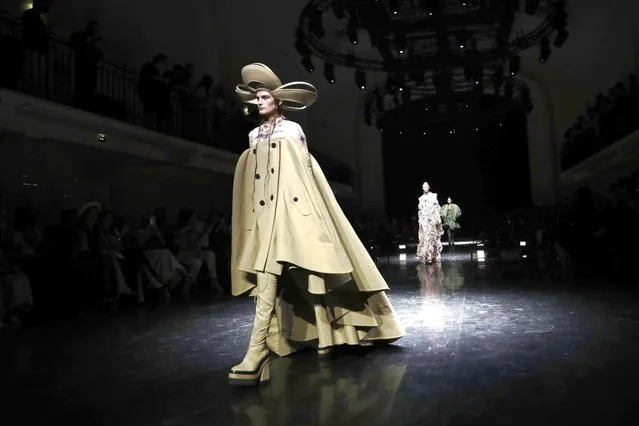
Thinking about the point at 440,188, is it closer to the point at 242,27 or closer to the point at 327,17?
the point at 327,17

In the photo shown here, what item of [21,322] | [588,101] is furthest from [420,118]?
[21,322]

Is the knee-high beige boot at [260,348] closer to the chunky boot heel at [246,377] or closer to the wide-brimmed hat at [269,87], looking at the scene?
the chunky boot heel at [246,377]

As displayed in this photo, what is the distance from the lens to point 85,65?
700cm

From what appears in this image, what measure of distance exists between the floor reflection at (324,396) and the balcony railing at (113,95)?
17.5 ft

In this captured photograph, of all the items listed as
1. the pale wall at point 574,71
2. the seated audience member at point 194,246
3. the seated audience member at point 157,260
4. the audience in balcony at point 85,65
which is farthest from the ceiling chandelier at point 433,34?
the seated audience member at point 157,260

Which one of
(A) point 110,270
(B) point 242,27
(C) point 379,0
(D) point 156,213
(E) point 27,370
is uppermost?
(B) point 242,27

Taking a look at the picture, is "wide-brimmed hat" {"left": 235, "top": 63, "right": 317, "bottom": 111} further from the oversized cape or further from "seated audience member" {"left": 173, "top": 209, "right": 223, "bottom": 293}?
"seated audience member" {"left": 173, "top": 209, "right": 223, "bottom": 293}

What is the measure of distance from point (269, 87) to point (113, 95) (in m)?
6.56

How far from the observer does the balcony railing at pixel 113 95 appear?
5.96m

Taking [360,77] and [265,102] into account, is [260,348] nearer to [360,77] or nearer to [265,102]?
[265,102]

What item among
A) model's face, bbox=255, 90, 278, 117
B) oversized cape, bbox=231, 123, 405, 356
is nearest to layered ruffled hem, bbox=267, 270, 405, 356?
oversized cape, bbox=231, 123, 405, 356

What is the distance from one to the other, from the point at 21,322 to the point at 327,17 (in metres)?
9.70

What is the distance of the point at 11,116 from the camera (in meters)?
5.70

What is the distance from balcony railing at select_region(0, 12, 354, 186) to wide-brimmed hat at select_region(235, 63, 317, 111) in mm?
4465
